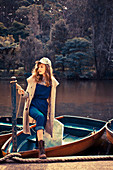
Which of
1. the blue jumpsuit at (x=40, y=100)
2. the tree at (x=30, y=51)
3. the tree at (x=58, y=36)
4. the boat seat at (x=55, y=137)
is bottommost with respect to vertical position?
the boat seat at (x=55, y=137)

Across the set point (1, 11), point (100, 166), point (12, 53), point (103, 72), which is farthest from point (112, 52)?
point (100, 166)

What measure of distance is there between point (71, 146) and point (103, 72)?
2743 centimetres

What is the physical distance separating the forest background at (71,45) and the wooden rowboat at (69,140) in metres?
22.0

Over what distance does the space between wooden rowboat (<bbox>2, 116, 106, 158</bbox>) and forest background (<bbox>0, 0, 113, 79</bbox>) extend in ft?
72.3

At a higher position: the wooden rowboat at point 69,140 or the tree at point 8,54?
the tree at point 8,54

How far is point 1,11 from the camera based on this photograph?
138 ft

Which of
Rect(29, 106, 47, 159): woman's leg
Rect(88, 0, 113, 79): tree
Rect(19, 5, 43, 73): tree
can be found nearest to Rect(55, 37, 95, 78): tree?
Rect(88, 0, 113, 79): tree

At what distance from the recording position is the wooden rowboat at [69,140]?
4336mm

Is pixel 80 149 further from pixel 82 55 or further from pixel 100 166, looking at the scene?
pixel 82 55

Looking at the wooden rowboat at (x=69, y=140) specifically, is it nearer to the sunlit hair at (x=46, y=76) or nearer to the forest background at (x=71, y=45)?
the sunlit hair at (x=46, y=76)

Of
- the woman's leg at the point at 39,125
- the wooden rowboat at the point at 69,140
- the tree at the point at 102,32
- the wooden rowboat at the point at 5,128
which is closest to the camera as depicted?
the woman's leg at the point at 39,125

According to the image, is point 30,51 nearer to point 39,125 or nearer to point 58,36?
point 58,36

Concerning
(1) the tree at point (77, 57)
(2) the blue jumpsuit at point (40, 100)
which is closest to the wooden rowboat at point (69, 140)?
(2) the blue jumpsuit at point (40, 100)

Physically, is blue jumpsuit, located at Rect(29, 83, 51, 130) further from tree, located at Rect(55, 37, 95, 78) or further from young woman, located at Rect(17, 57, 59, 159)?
tree, located at Rect(55, 37, 95, 78)
